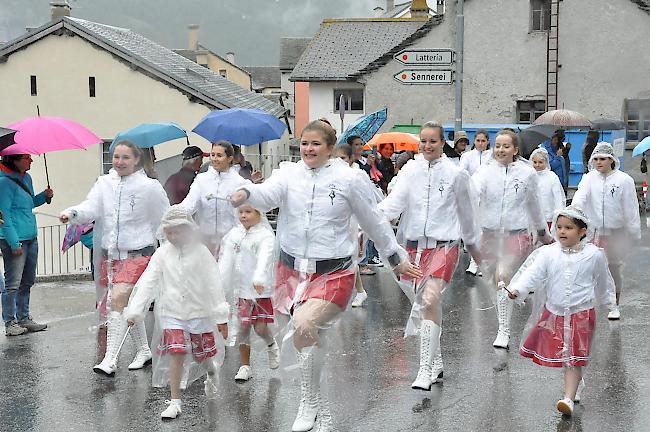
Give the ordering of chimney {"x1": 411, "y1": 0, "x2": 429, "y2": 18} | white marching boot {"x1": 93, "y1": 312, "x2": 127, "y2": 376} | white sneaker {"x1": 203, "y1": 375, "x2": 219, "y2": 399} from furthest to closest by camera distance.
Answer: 1. chimney {"x1": 411, "y1": 0, "x2": 429, "y2": 18}
2. white marching boot {"x1": 93, "y1": 312, "x2": 127, "y2": 376}
3. white sneaker {"x1": 203, "y1": 375, "x2": 219, "y2": 399}

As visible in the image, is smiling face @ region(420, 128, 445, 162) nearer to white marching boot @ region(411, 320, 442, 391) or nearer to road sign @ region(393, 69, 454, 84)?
white marching boot @ region(411, 320, 442, 391)

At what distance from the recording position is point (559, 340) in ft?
22.9

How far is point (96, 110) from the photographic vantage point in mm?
27312

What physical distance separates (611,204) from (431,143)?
3399mm

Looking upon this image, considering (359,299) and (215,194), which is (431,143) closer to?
(215,194)

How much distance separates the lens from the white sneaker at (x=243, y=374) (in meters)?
7.89

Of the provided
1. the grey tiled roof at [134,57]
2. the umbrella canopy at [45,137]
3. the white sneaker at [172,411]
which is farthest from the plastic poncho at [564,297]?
the grey tiled roof at [134,57]

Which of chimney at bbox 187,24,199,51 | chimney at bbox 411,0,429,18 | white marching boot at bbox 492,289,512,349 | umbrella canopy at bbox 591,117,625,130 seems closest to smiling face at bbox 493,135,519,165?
white marching boot at bbox 492,289,512,349

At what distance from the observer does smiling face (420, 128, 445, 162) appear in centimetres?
776

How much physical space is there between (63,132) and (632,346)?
588 centimetres

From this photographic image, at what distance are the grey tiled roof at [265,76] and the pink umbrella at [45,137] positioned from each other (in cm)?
7928

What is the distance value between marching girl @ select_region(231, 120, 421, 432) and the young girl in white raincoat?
0.79m

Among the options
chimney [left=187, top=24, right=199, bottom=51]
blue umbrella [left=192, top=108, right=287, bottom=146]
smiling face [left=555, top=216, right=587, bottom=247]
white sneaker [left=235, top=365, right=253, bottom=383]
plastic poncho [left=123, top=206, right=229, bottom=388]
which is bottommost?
white sneaker [left=235, top=365, right=253, bottom=383]

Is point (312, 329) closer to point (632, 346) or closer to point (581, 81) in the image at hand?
point (632, 346)
